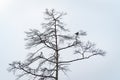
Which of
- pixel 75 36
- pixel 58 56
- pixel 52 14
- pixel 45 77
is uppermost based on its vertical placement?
pixel 52 14

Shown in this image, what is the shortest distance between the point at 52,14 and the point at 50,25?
0.51 m

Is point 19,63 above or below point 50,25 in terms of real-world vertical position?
below

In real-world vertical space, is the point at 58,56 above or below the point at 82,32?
below

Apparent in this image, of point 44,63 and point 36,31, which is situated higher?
point 36,31

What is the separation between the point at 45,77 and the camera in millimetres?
11758

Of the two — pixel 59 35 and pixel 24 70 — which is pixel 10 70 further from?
pixel 59 35

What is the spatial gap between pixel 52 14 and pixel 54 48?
62.3 inches

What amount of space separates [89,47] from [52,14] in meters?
2.26

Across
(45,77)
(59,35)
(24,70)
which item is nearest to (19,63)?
(24,70)

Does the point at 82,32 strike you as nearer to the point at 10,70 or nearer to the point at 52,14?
the point at 52,14

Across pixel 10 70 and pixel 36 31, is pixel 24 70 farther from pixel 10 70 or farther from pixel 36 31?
pixel 36 31

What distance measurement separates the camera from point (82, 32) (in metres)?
12.0

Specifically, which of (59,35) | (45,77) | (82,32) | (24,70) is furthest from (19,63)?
(82,32)

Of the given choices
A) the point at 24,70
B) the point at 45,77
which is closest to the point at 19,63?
the point at 24,70
